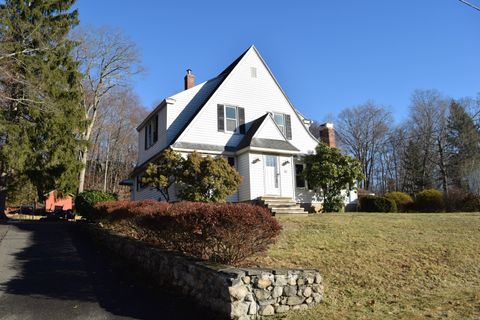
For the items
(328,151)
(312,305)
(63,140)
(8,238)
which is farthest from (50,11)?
(312,305)

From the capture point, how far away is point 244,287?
19.9 ft

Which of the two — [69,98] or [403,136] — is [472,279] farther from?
[403,136]

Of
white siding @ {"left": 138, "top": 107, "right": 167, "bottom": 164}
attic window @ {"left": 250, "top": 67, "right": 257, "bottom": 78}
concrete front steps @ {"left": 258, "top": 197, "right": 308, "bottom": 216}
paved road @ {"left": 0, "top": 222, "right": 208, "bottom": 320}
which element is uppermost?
attic window @ {"left": 250, "top": 67, "right": 257, "bottom": 78}

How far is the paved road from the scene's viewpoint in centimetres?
636

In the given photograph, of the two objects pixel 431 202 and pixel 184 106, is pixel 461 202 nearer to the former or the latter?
pixel 431 202

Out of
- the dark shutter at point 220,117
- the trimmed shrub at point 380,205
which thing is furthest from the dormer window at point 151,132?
the trimmed shrub at point 380,205

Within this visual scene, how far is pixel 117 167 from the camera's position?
51.5 meters

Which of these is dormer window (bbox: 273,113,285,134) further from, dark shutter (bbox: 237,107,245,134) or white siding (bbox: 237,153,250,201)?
white siding (bbox: 237,153,250,201)

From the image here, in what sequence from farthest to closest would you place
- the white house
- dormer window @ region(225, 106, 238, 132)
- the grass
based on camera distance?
dormer window @ region(225, 106, 238, 132)
the white house
the grass

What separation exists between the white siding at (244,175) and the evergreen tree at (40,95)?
37.1 feet

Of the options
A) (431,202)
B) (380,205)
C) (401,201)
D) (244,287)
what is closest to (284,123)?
(380,205)

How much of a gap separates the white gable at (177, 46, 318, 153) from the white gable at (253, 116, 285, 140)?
4.45ft

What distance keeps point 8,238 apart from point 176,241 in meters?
8.79

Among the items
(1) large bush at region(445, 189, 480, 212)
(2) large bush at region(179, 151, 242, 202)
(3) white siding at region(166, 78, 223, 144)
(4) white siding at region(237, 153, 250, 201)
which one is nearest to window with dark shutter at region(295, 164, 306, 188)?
(4) white siding at region(237, 153, 250, 201)
